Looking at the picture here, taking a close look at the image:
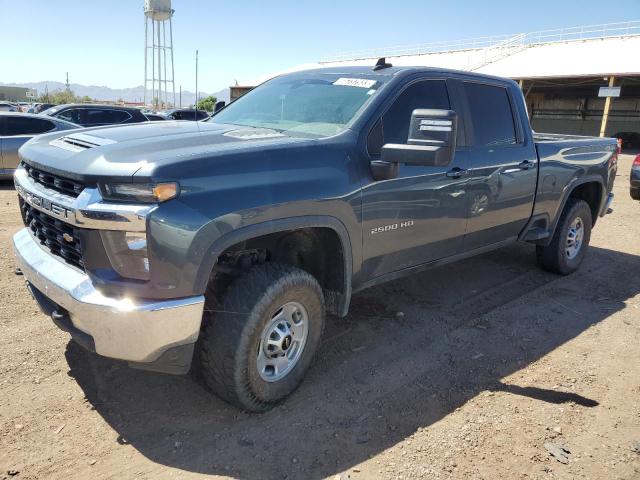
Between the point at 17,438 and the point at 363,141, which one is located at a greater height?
the point at 363,141

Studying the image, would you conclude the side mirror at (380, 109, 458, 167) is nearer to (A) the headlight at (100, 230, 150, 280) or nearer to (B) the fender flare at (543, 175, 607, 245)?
(A) the headlight at (100, 230, 150, 280)

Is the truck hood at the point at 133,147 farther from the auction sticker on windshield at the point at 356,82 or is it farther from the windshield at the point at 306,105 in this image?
the auction sticker on windshield at the point at 356,82

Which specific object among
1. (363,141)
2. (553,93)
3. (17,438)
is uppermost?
(553,93)

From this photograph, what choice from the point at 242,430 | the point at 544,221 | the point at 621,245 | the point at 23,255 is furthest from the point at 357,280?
the point at 621,245

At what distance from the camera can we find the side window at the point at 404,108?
3.50 m

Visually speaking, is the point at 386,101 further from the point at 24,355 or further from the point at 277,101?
the point at 24,355

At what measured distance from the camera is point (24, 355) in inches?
142

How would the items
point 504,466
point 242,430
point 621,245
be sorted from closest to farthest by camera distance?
point 504,466 → point 242,430 → point 621,245

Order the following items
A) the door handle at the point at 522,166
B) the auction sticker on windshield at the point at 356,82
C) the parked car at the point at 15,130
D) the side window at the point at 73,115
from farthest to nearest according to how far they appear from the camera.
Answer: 1. the side window at the point at 73,115
2. the parked car at the point at 15,130
3. the door handle at the point at 522,166
4. the auction sticker on windshield at the point at 356,82

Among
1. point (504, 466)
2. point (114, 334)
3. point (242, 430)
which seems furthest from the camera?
point (242, 430)

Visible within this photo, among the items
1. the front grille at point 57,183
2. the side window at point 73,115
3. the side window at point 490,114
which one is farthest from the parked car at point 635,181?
the side window at point 73,115

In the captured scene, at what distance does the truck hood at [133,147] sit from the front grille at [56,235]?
0.92ft

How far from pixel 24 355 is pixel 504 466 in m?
3.17

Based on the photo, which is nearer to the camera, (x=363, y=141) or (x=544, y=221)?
(x=363, y=141)
